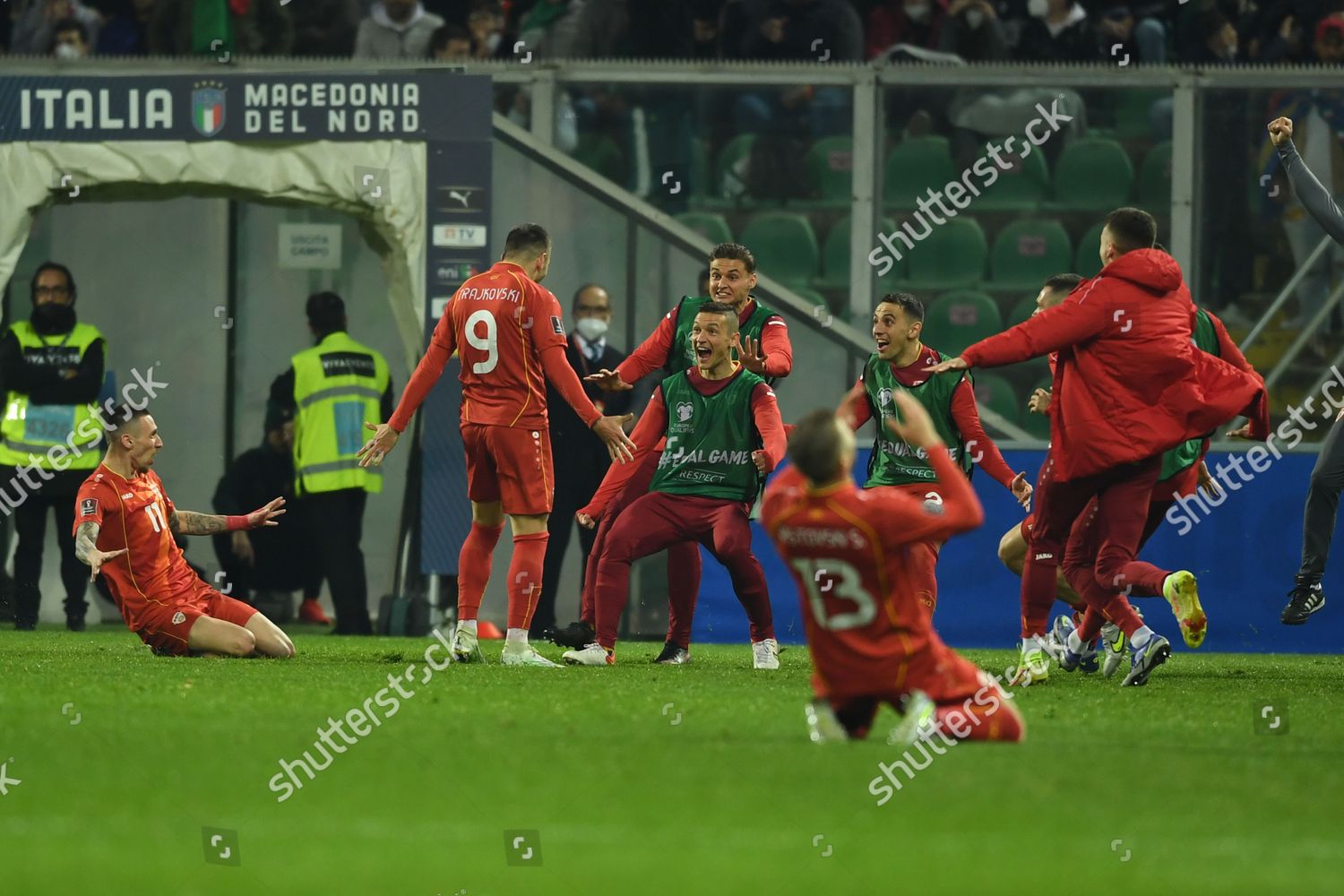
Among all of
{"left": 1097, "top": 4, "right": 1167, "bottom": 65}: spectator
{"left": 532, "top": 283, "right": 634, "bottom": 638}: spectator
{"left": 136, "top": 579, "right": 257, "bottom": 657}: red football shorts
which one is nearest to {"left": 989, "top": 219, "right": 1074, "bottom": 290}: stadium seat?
{"left": 1097, "top": 4, "right": 1167, "bottom": 65}: spectator

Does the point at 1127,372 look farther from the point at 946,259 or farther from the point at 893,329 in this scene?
the point at 946,259

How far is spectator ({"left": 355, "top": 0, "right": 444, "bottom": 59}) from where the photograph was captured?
15.9 m

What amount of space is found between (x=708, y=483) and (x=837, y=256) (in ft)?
16.6

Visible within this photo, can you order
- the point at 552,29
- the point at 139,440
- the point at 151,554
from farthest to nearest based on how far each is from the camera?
the point at 552,29
the point at 151,554
the point at 139,440

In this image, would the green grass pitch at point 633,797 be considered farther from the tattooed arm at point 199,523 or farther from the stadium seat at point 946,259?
the stadium seat at point 946,259

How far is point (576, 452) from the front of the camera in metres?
13.0

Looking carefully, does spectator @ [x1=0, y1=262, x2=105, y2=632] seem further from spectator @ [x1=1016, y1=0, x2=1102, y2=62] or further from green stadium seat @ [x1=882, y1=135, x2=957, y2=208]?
spectator @ [x1=1016, y1=0, x2=1102, y2=62]

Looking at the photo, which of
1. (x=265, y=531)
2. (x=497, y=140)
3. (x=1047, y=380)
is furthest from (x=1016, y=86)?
(x=265, y=531)

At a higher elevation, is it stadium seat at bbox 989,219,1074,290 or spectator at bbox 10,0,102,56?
spectator at bbox 10,0,102,56

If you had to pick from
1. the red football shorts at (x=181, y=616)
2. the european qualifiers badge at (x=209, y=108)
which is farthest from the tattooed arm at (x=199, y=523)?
the european qualifiers badge at (x=209, y=108)

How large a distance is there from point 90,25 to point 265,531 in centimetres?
485

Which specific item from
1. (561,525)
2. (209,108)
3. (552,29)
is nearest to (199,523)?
(561,525)

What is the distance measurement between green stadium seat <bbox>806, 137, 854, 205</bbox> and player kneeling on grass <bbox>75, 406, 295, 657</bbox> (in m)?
5.82

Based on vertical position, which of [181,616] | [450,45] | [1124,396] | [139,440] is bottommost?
[181,616]
